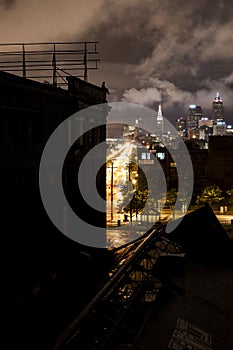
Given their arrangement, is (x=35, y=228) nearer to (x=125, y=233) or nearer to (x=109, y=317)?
(x=109, y=317)

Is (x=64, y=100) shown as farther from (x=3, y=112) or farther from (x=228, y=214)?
(x=228, y=214)

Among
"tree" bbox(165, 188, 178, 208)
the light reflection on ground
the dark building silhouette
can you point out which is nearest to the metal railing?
the dark building silhouette

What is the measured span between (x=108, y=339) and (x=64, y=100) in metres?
13.8

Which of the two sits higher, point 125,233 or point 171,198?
point 171,198

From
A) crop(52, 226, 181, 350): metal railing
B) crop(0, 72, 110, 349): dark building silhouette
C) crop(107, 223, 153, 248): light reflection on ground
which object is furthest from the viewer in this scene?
crop(107, 223, 153, 248): light reflection on ground

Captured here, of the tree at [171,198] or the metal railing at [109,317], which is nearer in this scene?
the metal railing at [109,317]

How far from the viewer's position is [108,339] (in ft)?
32.7

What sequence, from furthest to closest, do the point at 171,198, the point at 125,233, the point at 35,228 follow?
the point at 171,198
the point at 125,233
the point at 35,228

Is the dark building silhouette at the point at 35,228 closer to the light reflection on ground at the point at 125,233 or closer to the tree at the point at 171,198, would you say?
the light reflection on ground at the point at 125,233

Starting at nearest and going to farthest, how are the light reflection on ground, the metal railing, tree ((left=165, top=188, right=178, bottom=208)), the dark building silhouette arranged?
the metal railing → the dark building silhouette → the light reflection on ground → tree ((left=165, top=188, right=178, bottom=208))

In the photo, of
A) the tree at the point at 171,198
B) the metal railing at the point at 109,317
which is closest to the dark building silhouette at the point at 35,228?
the metal railing at the point at 109,317

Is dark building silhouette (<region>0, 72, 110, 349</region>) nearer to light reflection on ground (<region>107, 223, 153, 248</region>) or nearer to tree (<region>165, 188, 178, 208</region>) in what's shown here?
light reflection on ground (<region>107, 223, 153, 248</region>)

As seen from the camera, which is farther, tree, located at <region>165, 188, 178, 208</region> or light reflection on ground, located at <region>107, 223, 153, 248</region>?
tree, located at <region>165, 188, 178, 208</region>

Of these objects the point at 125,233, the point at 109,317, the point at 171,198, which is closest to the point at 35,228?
the point at 109,317
